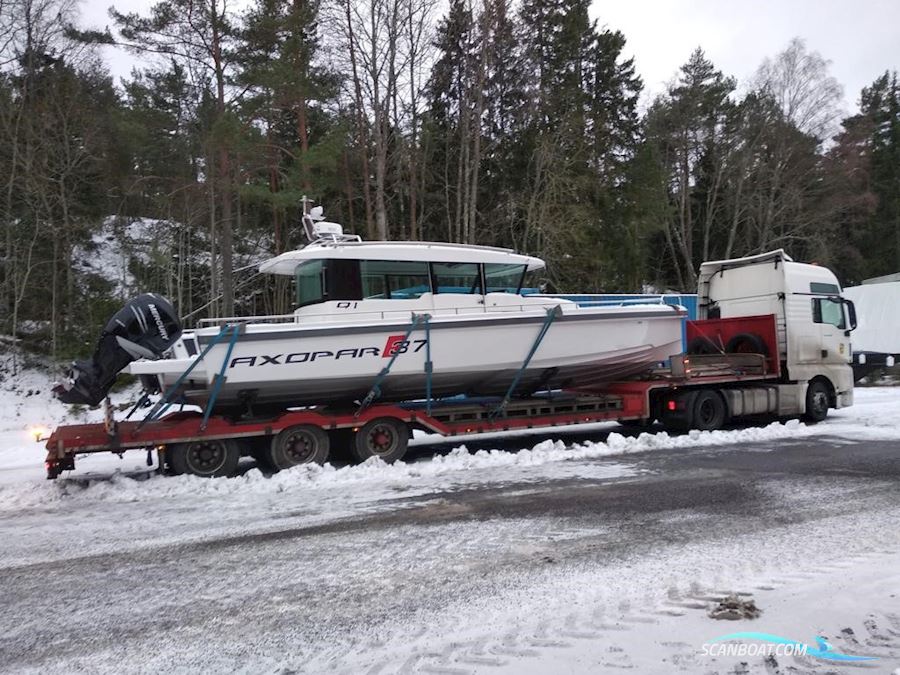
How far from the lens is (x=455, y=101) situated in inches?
957

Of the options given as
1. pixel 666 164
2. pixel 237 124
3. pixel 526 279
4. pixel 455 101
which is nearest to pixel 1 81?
pixel 237 124

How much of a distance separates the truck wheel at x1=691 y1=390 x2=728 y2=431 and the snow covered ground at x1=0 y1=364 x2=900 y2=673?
2.40 meters


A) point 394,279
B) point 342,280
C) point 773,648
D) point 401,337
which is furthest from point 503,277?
point 773,648

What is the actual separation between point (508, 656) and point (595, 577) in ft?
3.83

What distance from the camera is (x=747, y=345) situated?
11492mm

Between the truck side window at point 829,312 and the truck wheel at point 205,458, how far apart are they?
9.86 metres

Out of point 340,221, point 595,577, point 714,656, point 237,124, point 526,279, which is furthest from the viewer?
point 340,221

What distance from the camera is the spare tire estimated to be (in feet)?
36.8

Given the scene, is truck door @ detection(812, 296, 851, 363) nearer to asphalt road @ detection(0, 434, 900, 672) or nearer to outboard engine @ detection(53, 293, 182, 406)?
asphalt road @ detection(0, 434, 900, 672)

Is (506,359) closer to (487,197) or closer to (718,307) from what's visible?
(718,307)

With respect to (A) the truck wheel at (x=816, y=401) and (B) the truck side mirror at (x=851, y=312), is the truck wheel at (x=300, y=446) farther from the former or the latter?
(B) the truck side mirror at (x=851, y=312)

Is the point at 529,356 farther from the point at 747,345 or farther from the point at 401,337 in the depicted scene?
→ the point at 747,345

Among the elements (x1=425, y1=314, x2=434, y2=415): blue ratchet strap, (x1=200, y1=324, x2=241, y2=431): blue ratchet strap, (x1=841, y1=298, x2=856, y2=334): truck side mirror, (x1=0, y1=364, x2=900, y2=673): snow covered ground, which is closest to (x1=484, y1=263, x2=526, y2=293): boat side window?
(x1=425, y1=314, x2=434, y2=415): blue ratchet strap

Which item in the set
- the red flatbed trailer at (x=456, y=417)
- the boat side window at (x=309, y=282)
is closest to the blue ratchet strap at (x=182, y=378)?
the red flatbed trailer at (x=456, y=417)
